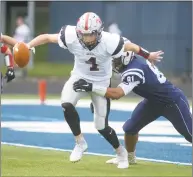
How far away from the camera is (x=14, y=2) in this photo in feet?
101

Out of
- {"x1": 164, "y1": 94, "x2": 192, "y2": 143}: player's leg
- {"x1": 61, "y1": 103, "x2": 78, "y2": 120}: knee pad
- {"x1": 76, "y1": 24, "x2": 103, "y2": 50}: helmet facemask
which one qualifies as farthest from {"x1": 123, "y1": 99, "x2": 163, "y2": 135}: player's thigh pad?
{"x1": 76, "y1": 24, "x2": 103, "y2": 50}: helmet facemask

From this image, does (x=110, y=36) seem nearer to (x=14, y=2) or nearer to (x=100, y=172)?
(x=100, y=172)

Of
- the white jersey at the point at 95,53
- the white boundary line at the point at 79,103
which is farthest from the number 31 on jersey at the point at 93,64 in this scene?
the white boundary line at the point at 79,103

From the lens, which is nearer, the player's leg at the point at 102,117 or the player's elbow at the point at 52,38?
the player's leg at the point at 102,117

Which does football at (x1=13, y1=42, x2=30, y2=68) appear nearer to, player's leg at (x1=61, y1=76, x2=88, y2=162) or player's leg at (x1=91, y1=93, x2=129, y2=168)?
player's leg at (x1=61, y1=76, x2=88, y2=162)

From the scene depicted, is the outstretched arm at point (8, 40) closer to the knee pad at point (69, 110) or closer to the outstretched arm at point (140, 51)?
the knee pad at point (69, 110)

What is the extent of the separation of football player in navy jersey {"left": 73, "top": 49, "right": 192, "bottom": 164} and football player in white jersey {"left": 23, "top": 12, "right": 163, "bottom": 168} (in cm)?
12

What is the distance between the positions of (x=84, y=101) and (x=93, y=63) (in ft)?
31.9

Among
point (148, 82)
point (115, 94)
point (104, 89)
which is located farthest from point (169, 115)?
point (104, 89)

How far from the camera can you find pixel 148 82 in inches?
321

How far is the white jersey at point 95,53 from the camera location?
8.02m

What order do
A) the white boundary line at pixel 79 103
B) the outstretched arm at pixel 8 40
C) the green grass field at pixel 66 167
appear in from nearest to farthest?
the green grass field at pixel 66 167 < the outstretched arm at pixel 8 40 < the white boundary line at pixel 79 103

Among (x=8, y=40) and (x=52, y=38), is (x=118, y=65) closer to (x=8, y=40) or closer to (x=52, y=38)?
(x=52, y=38)

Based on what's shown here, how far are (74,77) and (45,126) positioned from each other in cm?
464
